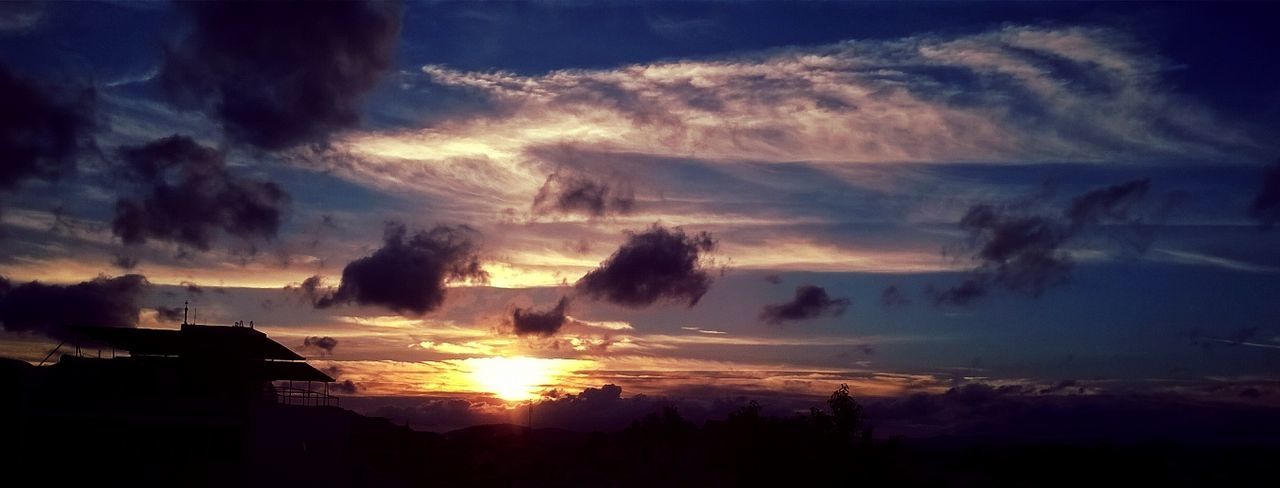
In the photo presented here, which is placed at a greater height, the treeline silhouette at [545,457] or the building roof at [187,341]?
the building roof at [187,341]

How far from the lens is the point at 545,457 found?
12862 cm

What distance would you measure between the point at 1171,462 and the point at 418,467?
117m

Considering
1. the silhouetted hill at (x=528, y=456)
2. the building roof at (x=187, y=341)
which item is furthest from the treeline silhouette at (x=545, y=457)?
the building roof at (x=187, y=341)

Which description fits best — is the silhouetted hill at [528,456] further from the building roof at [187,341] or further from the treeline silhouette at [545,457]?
the building roof at [187,341]

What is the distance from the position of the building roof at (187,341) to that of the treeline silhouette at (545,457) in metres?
6.30

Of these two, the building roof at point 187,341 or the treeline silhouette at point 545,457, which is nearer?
the treeline silhouette at point 545,457

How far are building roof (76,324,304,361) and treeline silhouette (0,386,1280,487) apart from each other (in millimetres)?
6304

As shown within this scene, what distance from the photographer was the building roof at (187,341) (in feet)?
228

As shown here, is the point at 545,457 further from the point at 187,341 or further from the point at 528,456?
the point at 187,341

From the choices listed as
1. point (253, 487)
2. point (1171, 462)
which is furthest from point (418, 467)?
point (1171, 462)

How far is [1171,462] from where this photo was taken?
160 metres

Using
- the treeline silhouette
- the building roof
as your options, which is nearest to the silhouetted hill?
the treeline silhouette

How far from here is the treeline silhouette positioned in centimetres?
6053

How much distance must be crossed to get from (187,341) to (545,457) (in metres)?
62.9
